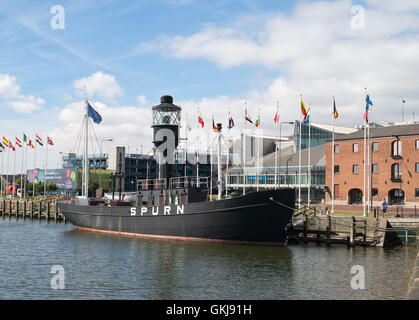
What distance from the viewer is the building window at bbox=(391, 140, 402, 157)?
5134 cm

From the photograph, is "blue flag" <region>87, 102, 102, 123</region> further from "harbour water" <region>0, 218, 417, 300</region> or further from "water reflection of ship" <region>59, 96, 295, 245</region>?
"harbour water" <region>0, 218, 417, 300</region>

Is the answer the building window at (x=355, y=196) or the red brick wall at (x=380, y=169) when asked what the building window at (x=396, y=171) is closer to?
the red brick wall at (x=380, y=169)

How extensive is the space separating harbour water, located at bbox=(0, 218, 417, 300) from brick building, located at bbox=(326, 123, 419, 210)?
2068 cm

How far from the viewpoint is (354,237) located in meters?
31.1

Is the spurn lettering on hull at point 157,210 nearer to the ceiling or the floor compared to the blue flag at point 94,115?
nearer to the floor

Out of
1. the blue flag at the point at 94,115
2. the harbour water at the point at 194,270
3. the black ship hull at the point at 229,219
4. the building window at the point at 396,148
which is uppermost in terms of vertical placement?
the blue flag at the point at 94,115

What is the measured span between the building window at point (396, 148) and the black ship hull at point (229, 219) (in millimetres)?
26808

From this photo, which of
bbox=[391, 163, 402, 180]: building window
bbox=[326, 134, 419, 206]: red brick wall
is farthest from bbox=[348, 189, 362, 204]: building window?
bbox=[391, 163, 402, 180]: building window

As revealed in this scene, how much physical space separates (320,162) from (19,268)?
51.3 metres

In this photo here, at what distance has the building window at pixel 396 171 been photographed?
5144cm

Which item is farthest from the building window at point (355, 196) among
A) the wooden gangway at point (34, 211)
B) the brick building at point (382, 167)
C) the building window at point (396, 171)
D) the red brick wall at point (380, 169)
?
the wooden gangway at point (34, 211)
